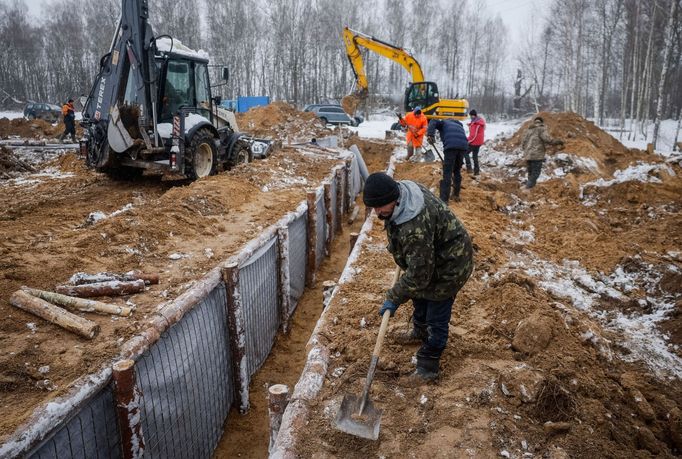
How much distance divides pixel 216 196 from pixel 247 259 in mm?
3169

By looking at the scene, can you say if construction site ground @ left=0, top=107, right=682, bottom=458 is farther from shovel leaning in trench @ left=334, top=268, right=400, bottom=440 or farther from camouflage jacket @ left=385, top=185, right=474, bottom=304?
camouflage jacket @ left=385, top=185, right=474, bottom=304

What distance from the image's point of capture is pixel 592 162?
1270cm

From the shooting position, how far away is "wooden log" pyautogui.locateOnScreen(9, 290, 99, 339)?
3.28m

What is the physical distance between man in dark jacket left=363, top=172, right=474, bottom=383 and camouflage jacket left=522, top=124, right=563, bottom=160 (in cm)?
792

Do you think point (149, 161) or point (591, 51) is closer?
point (149, 161)

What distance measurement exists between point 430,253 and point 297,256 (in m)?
3.83

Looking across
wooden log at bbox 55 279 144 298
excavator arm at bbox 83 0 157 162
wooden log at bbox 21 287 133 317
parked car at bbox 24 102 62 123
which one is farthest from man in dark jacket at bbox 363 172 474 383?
parked car at bbox 24 102 62 123

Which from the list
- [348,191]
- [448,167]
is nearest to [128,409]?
[448,167]

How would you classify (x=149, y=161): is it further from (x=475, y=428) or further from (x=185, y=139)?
(x=475, y=428)

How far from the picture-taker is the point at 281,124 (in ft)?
67.6

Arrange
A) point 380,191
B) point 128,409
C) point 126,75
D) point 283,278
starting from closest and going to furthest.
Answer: point 128,409 < point 380,191 < point 283,278 < point 126,75

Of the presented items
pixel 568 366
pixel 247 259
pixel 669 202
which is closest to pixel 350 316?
pixel 247 259

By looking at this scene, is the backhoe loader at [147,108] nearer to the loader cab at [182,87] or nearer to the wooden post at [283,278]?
the loader cab at [182,87]

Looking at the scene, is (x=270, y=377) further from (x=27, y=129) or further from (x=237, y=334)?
(x=27, y=129)
